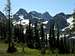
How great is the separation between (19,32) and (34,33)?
13734mm

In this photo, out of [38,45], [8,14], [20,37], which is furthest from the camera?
[20,37]

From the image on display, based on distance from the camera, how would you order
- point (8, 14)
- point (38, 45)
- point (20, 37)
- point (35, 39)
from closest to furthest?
point (8, 14), point (38, 45), point (35, 39), point (20, 37)

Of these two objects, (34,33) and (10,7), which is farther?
(34,33)

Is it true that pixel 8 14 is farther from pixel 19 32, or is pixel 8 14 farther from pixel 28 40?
pixel 19 32

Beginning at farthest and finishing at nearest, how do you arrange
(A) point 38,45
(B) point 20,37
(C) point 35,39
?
(B) point 20,37 → (C) point 35,39 → (A) point 38,45

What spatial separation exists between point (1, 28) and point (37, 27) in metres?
24.8

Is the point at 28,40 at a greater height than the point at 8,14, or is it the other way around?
the point at 8,14

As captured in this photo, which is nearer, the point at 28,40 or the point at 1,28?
the point at 28,40

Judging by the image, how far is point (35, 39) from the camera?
140 m

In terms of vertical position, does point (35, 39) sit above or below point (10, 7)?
below

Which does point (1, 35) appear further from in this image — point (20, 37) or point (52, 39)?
point (52, 39)

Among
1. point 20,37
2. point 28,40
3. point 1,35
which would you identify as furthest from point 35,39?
point 1,35

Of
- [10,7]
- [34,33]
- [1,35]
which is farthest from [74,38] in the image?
[10,7]

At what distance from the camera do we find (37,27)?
485 ft
